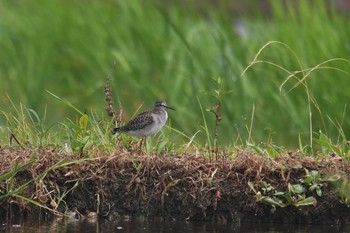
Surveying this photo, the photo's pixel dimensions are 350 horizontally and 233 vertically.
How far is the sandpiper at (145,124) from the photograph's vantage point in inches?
262

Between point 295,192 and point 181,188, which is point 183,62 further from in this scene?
point 295,192

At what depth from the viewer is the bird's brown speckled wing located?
21.9 feet

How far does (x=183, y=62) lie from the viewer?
9.72 m

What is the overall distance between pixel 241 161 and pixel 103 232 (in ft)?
2.91

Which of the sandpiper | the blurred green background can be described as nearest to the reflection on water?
the sandpiper

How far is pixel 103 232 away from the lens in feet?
18.6

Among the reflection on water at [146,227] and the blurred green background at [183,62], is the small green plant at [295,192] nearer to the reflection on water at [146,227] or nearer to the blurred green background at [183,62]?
the reflection on water at [146,227]

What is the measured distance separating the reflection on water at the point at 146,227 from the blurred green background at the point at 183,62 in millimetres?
Answer: 1672

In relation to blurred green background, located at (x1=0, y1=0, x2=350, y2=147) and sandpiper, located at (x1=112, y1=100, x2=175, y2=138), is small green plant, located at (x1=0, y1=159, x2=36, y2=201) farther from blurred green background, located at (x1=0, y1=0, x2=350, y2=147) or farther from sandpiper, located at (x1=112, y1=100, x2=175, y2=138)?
blurred green background, located at (x1=0, y1=0, x2=350, y2=147)

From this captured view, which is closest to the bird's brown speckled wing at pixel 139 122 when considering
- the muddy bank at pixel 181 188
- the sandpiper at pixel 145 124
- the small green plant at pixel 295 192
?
the sandpiper at pixel 145 124

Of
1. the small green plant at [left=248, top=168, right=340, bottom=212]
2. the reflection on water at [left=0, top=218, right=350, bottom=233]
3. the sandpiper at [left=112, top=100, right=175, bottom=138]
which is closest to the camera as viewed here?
the reflection on water at [left=0, top=218, right=350, bottom=233]

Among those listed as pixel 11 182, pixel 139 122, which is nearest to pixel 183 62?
pixel 139 122

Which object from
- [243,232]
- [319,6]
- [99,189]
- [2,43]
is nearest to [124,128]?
[99,189]

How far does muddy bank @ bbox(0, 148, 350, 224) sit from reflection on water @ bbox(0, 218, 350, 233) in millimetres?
91
